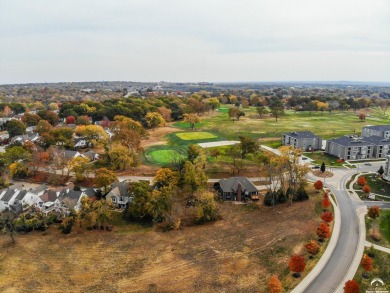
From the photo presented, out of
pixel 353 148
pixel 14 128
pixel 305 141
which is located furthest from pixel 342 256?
pixel 14 128

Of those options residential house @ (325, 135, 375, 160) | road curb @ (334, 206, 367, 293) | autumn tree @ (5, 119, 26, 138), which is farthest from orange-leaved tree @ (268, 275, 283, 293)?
autumn tree @ (5, 119, 26, 138)

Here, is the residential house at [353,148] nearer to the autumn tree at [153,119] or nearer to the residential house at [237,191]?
the residential house at [237,191]

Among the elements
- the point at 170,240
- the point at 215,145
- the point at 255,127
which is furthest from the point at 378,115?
the point at 170,240

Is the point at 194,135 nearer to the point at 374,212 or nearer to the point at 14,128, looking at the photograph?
the point at 14,128

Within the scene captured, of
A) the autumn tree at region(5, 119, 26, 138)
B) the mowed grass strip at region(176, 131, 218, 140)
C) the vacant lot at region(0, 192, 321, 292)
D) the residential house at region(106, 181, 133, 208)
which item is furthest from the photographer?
the mowed grass strip at region(176, 131, 218, 140)

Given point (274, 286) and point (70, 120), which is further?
point (70, 120)

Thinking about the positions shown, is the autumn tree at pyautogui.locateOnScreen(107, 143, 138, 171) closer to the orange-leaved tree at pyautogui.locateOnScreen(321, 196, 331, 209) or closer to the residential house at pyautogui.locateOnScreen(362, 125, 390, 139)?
the orange-leaved tree at pyautogui.locateOnScreen(321, 196, 331, 209)
